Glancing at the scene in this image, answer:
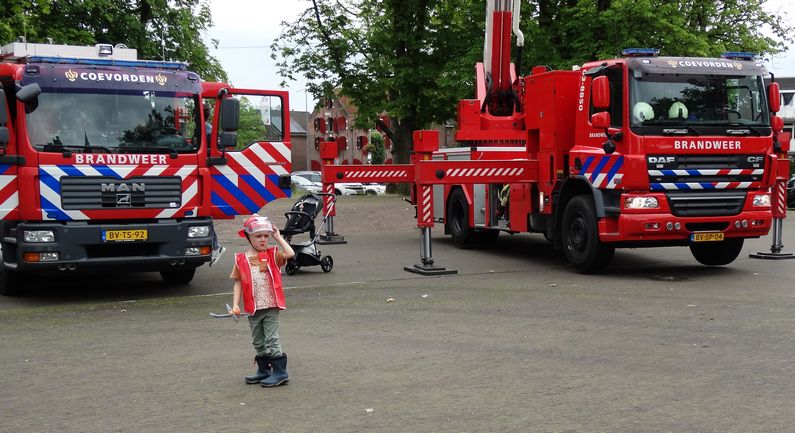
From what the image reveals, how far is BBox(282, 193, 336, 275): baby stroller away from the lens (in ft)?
43.7

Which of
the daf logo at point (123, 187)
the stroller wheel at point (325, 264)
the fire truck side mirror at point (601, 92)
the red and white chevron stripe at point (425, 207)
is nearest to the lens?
the daf logo at point (123, 187)

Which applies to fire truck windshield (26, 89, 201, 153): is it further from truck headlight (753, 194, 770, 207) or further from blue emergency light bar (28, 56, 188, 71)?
truck headlight (753, 194, 770, 207)

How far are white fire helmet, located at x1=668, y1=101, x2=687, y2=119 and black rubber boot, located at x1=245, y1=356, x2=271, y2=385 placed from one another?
7.49m

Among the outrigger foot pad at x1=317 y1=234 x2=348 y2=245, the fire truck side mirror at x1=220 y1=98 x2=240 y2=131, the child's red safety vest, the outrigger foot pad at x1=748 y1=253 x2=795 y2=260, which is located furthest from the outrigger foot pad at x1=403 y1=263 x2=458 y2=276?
the child's red safety vest

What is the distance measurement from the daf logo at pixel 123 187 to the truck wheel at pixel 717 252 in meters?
7.71

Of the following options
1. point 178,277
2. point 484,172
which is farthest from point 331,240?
point 178,277

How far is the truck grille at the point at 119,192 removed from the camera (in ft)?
34.6

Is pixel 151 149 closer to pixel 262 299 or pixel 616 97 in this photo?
pixel 262 299

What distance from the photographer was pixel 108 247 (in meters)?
10.7

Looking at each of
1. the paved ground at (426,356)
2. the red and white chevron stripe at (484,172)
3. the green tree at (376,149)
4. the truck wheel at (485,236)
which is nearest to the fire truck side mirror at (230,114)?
the paved ground at (426,356)

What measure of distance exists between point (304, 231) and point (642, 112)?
202 inches

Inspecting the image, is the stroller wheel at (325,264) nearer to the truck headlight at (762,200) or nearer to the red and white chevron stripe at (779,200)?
the truck headlight at (762,200)

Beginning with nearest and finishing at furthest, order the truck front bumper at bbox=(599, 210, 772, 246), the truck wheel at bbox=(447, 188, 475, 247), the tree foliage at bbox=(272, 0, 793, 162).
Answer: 1. the truck front bumper at bbox=(599, 210, 772, 246)
2. the truck wheel at bbox=(447, 188, 475, 247)
3. the tree foliage at bbox=(272, 0, 793, 162)

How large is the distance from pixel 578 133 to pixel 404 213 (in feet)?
45.0
